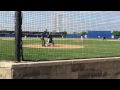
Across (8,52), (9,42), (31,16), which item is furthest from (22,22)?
(8,52)

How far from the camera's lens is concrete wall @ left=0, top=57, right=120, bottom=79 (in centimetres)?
575

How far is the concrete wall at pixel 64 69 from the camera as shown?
575cm

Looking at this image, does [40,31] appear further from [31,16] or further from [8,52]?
[8,52]

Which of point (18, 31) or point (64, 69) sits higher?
point (18, 31)

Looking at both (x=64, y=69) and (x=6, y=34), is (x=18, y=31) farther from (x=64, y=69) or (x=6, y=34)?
(x=64, y=69)

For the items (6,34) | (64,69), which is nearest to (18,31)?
(6,34)

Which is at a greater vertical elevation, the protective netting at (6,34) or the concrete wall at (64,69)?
the protective netting at (6,34)

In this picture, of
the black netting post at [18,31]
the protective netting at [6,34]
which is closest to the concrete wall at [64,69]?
the black netting post at [18,31]

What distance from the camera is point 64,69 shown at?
21.3 ft

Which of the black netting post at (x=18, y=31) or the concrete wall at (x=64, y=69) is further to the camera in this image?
the black netting post at (x=18, y=31)

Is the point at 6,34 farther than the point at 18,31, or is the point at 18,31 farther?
the point at 6,34

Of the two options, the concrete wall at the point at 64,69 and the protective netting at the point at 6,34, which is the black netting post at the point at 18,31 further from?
the concrete wall at the point at 64,69
